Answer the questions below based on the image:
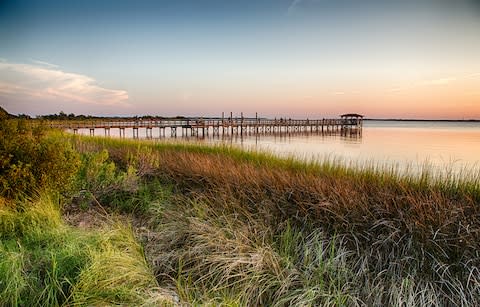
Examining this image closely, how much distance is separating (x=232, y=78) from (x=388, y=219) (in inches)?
785

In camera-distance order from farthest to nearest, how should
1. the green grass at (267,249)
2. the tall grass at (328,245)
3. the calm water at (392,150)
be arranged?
1. the calm water at (392,150)
2. the tall grass at (328,245)
3. the green grass at (267,249)

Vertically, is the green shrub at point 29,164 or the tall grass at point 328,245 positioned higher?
the green shrub at point 29,164

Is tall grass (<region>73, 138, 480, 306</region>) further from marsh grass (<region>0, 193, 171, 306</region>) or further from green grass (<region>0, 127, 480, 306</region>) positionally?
marsh grass (<region>0, 193, 171, 306</region>)

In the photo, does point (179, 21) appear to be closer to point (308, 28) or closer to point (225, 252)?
point (308, 28)

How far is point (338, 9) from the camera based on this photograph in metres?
13.7

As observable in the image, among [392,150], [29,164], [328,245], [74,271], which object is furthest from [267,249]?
[392,150]

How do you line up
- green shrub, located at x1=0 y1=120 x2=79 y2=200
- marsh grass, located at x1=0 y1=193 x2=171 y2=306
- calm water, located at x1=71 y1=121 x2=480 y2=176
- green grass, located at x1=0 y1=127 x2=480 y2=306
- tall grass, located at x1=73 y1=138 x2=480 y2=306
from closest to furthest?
marsh grass, located at x1=0 y1=193 x2=171 y2=306, green grass, located at x1=0 y1=127 x2=480 y2=306, tall grass, located at x1=73 y1=138 x2=480 y2=306, green shrub, located at x1=0 y1=120 x2=79 y2=200, calm water, located at x1=71 y1=121 x2=480 y2=176

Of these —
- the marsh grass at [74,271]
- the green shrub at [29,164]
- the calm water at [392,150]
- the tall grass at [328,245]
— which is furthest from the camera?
the calm water at [392,150]

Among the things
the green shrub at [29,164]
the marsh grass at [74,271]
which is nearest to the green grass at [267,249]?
the marsh grass at [74,271]

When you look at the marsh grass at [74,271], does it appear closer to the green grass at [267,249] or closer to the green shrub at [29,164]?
the green grass at [267,249]

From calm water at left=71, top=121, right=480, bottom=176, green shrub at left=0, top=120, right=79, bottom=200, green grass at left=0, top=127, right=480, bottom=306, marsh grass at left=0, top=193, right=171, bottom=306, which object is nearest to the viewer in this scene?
marsh grass at left=0, top=193, right=171, bottom=306

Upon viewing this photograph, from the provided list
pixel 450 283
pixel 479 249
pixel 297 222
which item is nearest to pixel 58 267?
pixel 297 222

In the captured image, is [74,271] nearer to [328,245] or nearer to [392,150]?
[328,245]

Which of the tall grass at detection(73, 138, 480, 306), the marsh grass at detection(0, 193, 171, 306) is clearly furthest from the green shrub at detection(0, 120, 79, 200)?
the tall grass at detection(73, 138, 480, 306)
